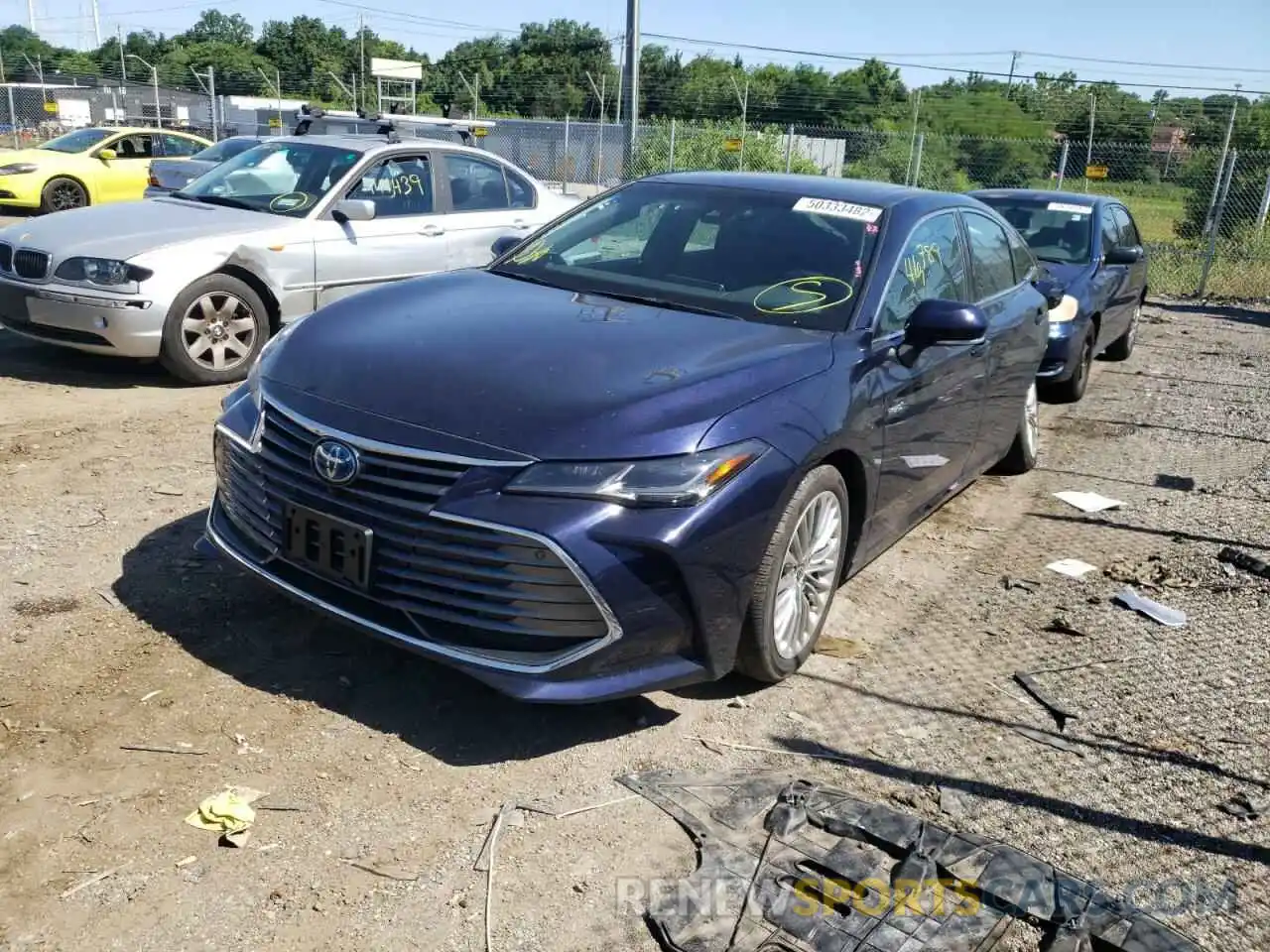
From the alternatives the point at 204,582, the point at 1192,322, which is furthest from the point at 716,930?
the point at 1192,322

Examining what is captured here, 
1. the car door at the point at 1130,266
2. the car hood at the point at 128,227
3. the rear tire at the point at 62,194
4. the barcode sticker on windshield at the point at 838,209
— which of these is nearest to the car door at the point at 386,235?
the car hood at the point at 128,227

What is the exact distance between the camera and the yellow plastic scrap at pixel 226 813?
2863mm

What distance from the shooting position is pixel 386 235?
791 cm

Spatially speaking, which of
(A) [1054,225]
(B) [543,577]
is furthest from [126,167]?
(B) [543,577]

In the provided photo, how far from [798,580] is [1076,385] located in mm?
6042

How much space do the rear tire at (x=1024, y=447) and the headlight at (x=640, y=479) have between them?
11.8 feet

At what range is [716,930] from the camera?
2.64m

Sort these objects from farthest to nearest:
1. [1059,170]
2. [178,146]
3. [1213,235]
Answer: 1. [1059,170]
2. [178,146]
3. [1213,235]

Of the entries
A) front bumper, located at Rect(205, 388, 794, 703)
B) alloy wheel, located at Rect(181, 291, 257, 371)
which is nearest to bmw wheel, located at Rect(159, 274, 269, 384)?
alloy wheel, located at Rect(181, 291, 257, 371)

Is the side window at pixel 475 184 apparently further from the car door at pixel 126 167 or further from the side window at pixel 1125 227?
the car door at pixel 126 167

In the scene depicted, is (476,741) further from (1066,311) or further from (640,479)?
(1066,311)

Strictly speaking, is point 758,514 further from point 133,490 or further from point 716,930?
point 133,490

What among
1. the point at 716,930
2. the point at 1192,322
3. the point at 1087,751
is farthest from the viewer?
the point at 1192,322

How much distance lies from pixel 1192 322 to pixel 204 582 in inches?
539
